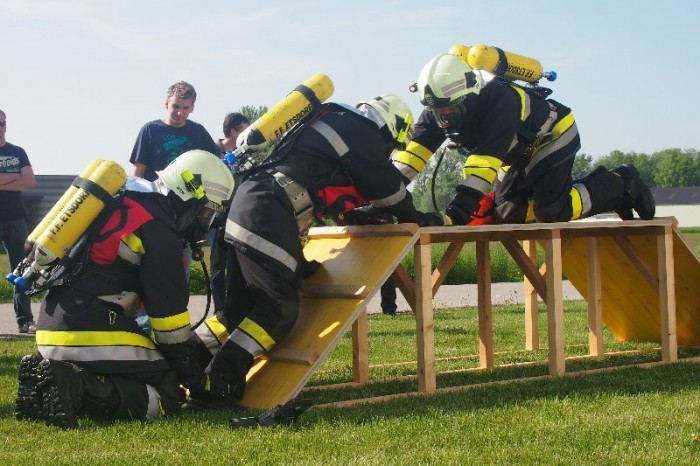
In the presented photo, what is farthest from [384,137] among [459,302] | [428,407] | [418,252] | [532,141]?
[459,302]

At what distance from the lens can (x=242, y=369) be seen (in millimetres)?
5543

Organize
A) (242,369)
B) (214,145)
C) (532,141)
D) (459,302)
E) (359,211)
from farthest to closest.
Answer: (459,302), (214,145), (532,141), (359,211), (242,369)

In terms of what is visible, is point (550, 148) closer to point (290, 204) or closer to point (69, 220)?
point (290, 204)

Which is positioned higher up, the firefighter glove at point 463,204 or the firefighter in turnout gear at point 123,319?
the firefighter glove at point 463,204

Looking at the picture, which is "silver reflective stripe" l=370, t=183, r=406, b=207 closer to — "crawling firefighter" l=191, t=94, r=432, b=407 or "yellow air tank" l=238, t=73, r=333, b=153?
"crawling firefighter" l=191, t=94, r=432, b=407

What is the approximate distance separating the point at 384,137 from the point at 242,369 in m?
1.74

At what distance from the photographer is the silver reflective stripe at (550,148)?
7.07 m

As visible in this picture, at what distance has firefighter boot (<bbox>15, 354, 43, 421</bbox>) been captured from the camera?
4.98 metres

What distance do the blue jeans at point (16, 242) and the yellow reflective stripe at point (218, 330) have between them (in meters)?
4.39

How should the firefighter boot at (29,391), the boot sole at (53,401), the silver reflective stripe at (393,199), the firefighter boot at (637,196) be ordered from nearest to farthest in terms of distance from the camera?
the boot sole at (53,401), the firefighter boot at (29,391), the silver reflective stripe at (393,199), the firefighter boot at (637,196)

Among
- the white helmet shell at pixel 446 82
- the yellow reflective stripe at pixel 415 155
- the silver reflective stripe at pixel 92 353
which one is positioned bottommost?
the silver reflective stripe at pixel 92 353

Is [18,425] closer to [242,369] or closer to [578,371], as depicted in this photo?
[242,369]

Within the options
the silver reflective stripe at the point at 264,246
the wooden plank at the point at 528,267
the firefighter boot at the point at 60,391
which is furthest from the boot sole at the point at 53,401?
the wooden plank at the point at 528,267

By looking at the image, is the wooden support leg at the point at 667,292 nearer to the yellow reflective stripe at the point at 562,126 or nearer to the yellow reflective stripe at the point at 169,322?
the yellow reflective stripe at the point at 562,126
